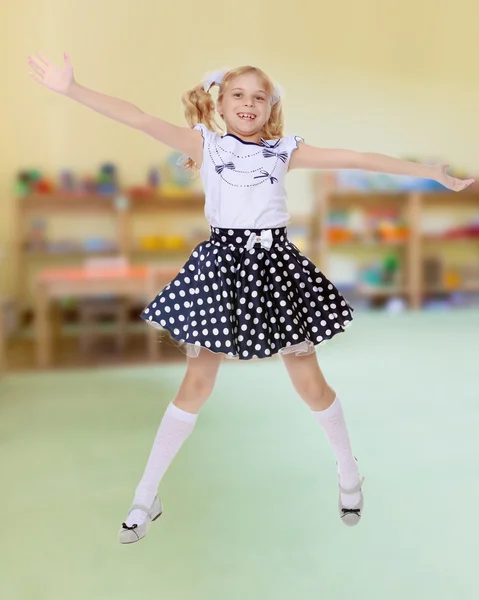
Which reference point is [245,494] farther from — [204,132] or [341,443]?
[204,132]

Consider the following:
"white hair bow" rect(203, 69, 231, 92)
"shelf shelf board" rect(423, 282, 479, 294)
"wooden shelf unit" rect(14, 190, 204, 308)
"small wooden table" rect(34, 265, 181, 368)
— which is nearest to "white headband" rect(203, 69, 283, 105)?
"white hair bow" rect(203, 69, 231, 92)

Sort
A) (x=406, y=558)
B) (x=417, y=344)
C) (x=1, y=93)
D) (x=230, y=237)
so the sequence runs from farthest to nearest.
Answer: (x=1, y=93) → (x=417, y=344) → (x=406, y=558) → (x=230, y=237)

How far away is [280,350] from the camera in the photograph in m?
1.30

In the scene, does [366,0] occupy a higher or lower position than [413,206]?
higher

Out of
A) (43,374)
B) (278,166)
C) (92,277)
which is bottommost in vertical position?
(43,374)

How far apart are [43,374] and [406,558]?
2.82 m

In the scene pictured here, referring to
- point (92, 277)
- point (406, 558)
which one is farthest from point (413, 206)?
point (406, 558)

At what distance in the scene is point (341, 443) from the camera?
145 centimetres

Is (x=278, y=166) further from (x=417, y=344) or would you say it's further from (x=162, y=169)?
(x=162, y=169)

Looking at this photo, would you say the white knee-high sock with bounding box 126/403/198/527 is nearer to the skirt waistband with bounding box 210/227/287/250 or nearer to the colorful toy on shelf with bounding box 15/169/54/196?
the skirt waistband with bounding box 210/227/287/250

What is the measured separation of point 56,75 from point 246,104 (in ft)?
1.12

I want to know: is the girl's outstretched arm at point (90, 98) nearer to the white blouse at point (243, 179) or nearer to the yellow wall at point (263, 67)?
the white blouse at point (243, 179)

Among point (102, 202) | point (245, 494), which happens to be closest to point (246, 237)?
point (245, 494)

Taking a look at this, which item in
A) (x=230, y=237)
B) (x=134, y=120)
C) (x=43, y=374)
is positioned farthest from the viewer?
(x=43, y=374)
